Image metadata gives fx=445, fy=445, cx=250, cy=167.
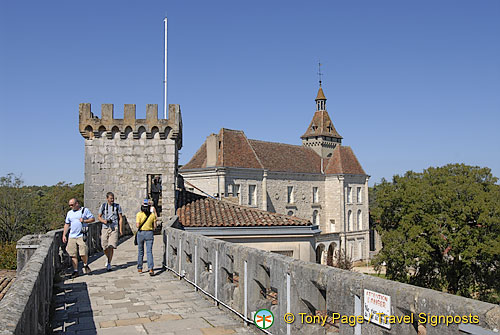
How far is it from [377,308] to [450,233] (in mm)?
33689

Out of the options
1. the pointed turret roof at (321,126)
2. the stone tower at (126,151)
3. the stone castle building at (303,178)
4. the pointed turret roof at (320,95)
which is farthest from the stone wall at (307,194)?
the stone tower at (126,151)

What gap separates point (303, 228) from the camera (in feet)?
53.7

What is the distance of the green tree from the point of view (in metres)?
32.6

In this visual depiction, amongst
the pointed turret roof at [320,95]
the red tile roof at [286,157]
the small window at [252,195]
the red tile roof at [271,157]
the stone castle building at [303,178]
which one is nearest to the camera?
the stone castle building at [303,178]

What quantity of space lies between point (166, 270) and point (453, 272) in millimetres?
30489

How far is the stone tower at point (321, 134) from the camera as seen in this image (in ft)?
205

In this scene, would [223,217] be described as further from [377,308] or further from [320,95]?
[320,95]

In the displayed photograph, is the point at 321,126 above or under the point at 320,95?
under

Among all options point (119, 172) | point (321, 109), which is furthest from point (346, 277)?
point (321, 109)

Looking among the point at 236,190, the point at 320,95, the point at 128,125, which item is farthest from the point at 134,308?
the point at 320,95

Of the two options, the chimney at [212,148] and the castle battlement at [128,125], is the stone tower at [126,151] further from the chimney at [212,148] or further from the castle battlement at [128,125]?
the chimney at [212,148]

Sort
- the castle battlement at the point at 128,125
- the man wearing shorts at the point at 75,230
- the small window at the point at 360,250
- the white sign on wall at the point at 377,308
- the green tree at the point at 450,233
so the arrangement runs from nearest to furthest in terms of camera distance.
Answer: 1. the white sign on wall at the point at 377,308
2. the man wearing shorts at the point at 75,230
3. the castle battlement at the point at 128,125
4. the green tree at the point at 450,233
5. the small window at the point at 360,250

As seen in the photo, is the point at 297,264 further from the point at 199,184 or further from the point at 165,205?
the point at 199,184

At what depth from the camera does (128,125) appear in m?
16.3
